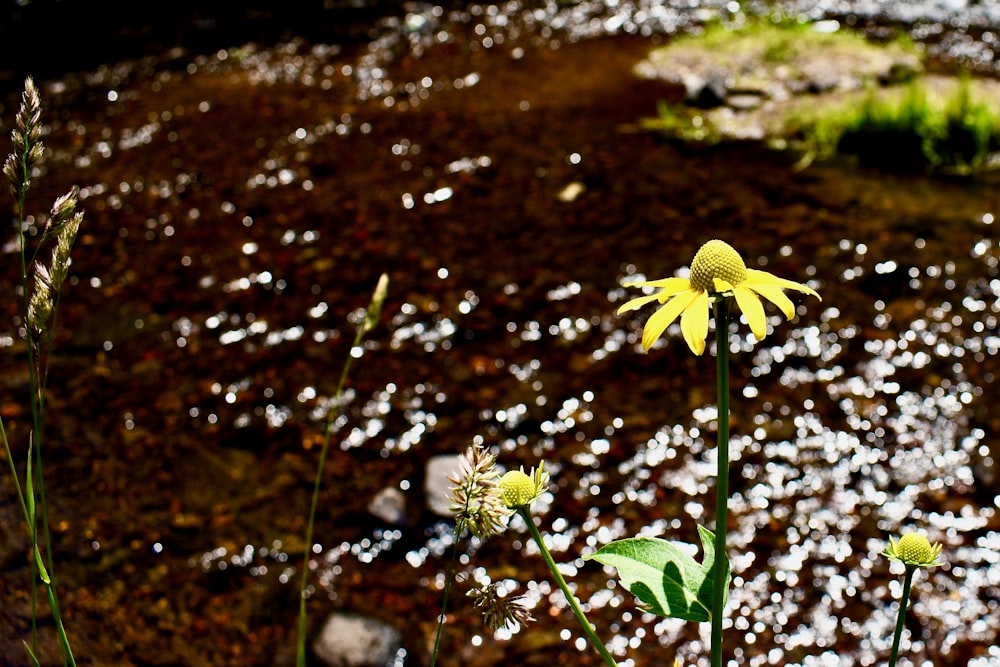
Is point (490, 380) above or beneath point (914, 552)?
beneath

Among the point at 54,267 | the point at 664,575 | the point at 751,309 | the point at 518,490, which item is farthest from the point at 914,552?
the point at 54,267

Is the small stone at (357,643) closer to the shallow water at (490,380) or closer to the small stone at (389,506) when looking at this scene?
the shallow water at (490,380)

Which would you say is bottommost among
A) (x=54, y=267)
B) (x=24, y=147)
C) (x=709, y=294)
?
(x=709, y=294)

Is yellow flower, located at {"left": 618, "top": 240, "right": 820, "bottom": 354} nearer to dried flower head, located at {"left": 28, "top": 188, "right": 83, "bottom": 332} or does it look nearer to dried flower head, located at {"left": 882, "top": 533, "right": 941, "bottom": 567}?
dried flower head, located at {"left": 882, "top": 533, "right": 941, "bottom": 567}

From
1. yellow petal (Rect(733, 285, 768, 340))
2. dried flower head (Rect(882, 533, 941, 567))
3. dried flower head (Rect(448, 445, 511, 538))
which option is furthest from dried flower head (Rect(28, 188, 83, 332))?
dried flower head (Rect(882, 533, 941, 567))

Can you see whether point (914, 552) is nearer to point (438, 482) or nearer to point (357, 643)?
point (357, 643)

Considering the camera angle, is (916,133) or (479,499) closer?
(479,499)

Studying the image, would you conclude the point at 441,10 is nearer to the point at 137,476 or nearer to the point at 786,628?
the point at 137,476

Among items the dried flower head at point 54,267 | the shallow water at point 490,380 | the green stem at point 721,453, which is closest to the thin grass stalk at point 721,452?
the green stem at point 721,453
